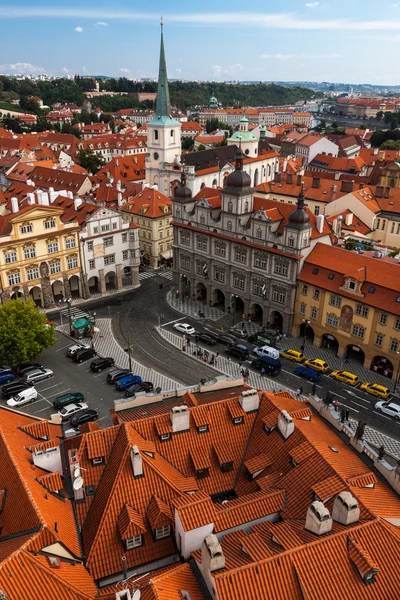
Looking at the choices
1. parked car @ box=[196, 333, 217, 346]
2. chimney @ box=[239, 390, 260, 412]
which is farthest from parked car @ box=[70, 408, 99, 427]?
chimney @ box=[239, 390, 260, 412]

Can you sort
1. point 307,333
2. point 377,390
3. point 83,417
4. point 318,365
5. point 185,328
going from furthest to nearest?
point 185,328, point 307,333, point 318,365, point 377,390, point 83,417

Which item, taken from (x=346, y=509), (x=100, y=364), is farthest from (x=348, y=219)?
(x=346, y=509)

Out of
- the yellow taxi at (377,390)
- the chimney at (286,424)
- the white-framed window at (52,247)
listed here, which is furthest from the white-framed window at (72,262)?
the chimney at (286,424)

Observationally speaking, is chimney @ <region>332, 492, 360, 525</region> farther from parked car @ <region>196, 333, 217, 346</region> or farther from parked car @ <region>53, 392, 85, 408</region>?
parked car @ <region>196, 333, 217, 346</region>

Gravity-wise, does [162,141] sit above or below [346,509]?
above

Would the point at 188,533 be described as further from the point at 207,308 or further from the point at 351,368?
the point at 207,308

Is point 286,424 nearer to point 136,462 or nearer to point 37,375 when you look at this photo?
point 136,462

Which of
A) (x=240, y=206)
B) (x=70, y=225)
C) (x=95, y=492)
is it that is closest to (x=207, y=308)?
(x=240, y=206)
